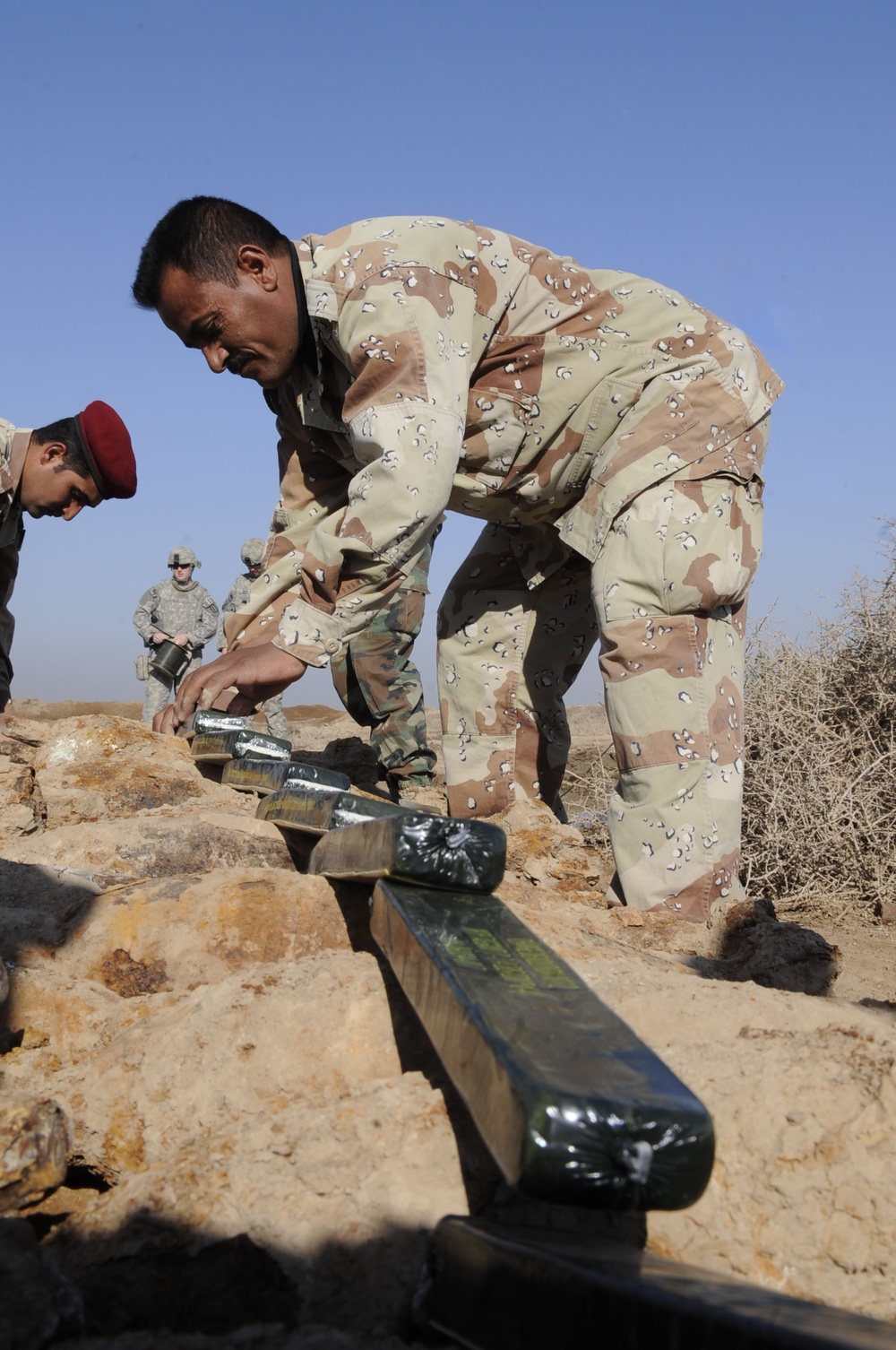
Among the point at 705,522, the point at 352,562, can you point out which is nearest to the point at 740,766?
the point at 705,522

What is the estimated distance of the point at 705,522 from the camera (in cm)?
289

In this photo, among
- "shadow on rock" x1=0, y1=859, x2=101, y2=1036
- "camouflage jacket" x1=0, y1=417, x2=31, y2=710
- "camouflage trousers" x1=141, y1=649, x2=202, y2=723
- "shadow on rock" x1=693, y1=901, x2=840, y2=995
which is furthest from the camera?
"camouflage trousers" x1=141, y1=649, x2=202, y2=723

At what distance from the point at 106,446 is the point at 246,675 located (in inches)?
86.9

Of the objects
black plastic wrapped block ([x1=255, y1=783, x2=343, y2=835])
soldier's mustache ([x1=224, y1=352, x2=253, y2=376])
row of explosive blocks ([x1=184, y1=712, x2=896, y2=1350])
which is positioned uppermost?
soldier's mustache ([x1=224, y1=352, x2=253, y2=376])

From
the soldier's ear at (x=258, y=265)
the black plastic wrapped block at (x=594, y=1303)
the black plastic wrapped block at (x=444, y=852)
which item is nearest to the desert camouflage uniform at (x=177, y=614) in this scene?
the soldier's ear at (x=258, y=265)

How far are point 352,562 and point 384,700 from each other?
10.3 ft

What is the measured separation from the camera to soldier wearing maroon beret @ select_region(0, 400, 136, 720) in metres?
4.54

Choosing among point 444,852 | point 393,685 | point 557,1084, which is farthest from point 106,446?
point 557,1084

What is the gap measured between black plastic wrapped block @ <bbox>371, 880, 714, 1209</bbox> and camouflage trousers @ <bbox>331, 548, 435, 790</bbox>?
14.2 feet

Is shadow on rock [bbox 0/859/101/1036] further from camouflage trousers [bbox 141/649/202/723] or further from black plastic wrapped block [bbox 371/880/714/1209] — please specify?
camouflage trousers [bbox 141/649/202/723]

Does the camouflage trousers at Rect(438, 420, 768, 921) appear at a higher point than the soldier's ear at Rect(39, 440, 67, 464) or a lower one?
lower

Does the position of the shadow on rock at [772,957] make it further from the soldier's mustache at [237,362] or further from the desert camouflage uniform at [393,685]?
the desert camouflage uniform at [393,685]

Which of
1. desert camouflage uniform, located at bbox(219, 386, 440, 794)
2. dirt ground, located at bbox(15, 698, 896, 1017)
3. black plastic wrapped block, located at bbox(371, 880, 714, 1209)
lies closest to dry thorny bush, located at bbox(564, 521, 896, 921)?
dirt ground, located at bbox(15, 698, 896, 1017)

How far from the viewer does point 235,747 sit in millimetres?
3408
